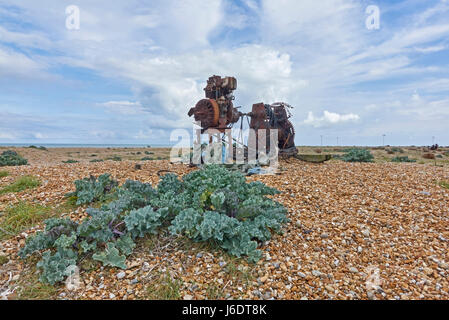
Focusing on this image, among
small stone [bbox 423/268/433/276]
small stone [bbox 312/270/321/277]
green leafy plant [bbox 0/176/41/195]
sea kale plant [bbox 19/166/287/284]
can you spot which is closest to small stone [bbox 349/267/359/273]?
small stone [bbox 312/270/321/277]

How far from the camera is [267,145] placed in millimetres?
9953

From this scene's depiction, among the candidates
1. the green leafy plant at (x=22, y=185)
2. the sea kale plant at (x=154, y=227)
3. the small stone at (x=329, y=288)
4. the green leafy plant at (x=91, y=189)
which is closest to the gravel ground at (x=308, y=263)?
the small stone at (x=329, y=288)

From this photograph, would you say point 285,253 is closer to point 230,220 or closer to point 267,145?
point 230,220

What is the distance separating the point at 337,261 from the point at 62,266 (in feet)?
9.83

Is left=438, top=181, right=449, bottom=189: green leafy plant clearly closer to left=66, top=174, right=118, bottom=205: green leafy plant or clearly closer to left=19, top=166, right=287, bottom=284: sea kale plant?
left=19, top=166, right=287, bottom=284: sea kale plant

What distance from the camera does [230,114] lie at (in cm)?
895

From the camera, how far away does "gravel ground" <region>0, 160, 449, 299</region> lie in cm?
257

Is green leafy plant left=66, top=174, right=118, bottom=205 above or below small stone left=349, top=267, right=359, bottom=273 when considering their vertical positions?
above

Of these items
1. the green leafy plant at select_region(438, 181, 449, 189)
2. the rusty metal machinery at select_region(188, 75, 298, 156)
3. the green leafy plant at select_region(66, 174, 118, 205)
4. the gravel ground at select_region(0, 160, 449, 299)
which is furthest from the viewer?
the rusty metal machinery at select_region(188, 75, 298, 156)

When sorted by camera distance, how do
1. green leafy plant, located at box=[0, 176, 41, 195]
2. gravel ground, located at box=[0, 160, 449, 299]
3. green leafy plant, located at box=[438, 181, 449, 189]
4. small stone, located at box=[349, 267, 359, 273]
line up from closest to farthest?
1. gravel ground, located at box=[0, 160, 449, 299]
2. small stone, located at box=[349, 267, 359, 273]
3. green leafy plant, located at box=[0, 176, 41, 195]
4. green leafy plant, located at box=[438, 181, 449, 189]

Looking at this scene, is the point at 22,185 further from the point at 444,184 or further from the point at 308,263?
the point at 444,184

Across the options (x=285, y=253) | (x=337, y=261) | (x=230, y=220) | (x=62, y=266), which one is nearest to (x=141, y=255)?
(x=62, y=266)

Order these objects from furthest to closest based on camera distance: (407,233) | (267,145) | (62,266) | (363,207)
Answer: (267,145), (363,207), (407,233), (62,266)

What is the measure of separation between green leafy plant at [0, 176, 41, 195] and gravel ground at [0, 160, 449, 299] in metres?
0.54
